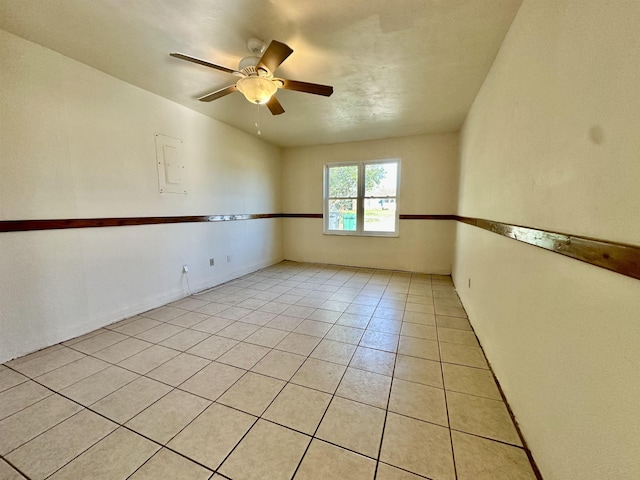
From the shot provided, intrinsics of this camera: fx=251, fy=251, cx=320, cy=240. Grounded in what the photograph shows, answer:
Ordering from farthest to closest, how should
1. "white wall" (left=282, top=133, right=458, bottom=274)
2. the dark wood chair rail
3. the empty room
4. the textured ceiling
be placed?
"white wall" (left=282, top=133, right=458, bottom=274) → the textured ceiling → the empty room → the dark wood chair rail

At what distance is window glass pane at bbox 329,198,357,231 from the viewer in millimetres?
4895

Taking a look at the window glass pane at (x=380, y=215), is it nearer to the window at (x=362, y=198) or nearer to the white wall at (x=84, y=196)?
the window at (x=362, y=198)

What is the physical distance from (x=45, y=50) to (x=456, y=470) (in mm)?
3891

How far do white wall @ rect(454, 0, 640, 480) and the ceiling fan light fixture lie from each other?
1.71 metres

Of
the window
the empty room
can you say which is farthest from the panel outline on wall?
the window

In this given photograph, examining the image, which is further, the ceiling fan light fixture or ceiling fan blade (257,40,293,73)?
the ceiling fan light fixture

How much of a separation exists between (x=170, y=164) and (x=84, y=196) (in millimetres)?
959

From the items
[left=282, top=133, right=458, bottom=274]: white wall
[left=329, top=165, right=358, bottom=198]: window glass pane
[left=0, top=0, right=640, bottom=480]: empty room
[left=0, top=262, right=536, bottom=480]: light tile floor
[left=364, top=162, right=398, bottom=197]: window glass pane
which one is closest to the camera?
[left=0, top=0, right=640, bottom=480]: empty room

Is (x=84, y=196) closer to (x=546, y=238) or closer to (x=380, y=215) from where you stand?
(x=546, y=238)

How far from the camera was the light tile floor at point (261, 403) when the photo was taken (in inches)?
45.3

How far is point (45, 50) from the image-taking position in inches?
79.0

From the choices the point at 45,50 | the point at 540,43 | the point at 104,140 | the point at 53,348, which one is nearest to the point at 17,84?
the point at 45,50

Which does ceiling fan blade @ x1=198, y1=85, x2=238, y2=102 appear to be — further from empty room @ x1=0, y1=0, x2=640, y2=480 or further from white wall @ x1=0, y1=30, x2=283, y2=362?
white wall @ x1=0, y1=30, x2=283, y2=362

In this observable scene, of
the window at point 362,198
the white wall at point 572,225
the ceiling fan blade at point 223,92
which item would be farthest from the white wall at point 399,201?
the ceiling fan blade at point 223,92
